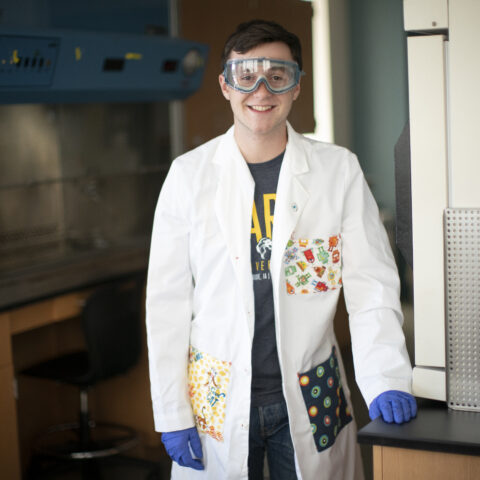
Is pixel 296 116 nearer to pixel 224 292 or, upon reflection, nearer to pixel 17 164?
pixel 17 164

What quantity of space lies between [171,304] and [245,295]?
0.23 meters

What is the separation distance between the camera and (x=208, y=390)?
6.09ft

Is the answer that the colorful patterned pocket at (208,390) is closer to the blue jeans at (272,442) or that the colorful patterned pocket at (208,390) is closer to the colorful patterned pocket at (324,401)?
the blue jeans at (272,442)

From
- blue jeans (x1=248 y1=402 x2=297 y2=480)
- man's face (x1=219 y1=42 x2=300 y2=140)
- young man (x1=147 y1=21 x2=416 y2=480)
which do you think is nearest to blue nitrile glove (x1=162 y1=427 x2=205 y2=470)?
young man (x1=147 y1=21 x2=416 y2=480)

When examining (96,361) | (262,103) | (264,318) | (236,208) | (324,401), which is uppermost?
(262,103)

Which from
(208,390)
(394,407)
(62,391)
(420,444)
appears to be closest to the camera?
(420,444)

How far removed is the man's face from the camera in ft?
5.79

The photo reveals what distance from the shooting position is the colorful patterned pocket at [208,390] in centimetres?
182

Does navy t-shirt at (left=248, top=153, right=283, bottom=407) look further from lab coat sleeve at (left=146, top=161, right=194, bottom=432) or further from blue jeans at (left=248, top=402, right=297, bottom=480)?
lab coat sleeve at (left=146, top=161, right=194, bottom=432)

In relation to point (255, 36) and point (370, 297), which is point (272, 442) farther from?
point (255, 36)

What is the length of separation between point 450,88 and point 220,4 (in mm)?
2472

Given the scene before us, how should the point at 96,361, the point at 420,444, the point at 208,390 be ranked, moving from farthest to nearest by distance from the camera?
the point at 96,361 < the point at 208,390 < the point at 420,444

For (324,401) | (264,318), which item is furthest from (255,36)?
(324,401)

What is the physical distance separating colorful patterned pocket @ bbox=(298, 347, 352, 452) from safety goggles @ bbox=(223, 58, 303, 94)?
0.70m
